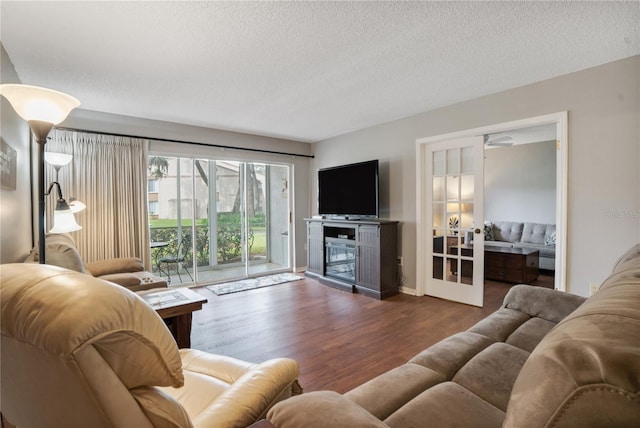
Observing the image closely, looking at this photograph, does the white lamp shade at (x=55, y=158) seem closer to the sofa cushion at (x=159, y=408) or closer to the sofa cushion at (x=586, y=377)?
the sofa cushion at (x=159, y=408)

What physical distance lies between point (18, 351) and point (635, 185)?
3871mm

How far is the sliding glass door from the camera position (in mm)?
4922

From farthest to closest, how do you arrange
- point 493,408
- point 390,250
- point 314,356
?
point 390,250, point 314,356, point 493,408

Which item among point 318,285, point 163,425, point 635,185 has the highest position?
point 635,185

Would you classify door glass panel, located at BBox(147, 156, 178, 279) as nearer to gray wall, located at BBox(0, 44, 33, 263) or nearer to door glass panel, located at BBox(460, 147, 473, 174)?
gray wall, located at BBox(0, 44, 33, 263)

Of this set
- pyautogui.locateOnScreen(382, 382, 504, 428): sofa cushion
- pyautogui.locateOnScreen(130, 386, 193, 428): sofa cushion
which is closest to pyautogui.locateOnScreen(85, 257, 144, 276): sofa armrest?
pyautogui.locateOnScreen(130, 386, 193, 428): sofa cushion

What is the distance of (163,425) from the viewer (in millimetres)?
743

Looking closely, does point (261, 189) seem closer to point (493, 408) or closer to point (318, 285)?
point (318, 285)

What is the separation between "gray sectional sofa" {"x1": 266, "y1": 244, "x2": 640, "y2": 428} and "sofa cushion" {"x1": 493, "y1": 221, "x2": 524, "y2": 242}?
4.86 metres

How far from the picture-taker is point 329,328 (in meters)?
3.06

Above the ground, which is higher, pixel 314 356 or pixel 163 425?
pixel 163 425

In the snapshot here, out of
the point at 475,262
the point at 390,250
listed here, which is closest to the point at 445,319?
the point at 475,262

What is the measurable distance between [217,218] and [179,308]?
3.38 metres

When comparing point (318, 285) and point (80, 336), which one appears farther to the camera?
point (318, 285)
